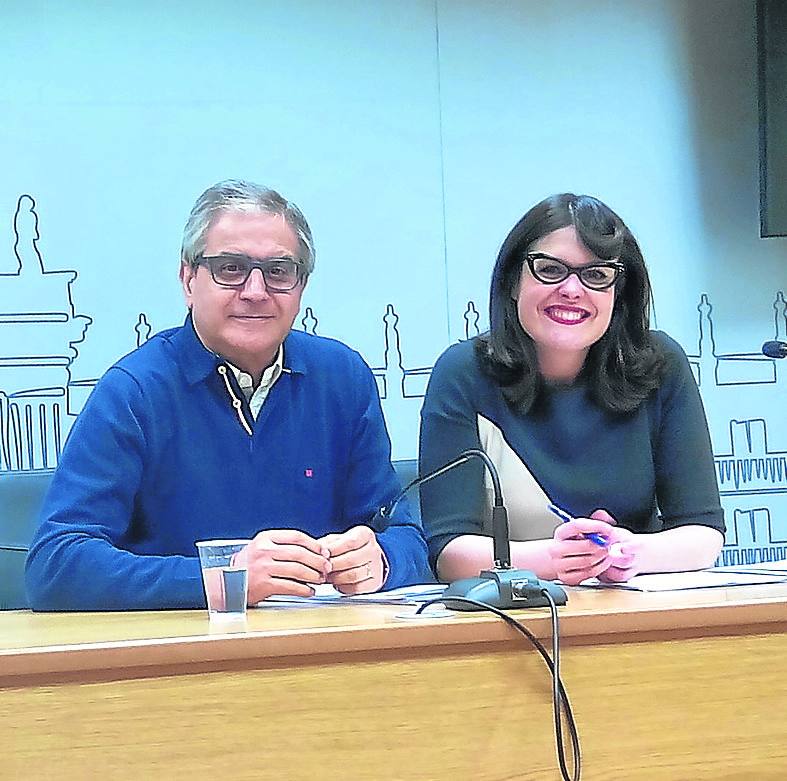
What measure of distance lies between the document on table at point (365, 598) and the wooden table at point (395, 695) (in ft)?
0.37

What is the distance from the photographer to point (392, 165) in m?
2.81

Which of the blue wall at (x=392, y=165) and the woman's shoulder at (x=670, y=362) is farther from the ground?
the blue wall at (x=392, y=165)

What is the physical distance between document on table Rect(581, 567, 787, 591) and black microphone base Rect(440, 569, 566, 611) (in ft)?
0.78

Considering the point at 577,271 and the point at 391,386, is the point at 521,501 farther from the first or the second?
the point at 391,386

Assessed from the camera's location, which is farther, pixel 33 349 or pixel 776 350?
pixel 33 349

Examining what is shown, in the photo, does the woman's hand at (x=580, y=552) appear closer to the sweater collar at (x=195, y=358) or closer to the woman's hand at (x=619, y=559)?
the woman's hand at (x=619, y=559)

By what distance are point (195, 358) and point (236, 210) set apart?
9.0 inches

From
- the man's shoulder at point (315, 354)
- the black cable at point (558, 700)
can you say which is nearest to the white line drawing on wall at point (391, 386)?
the man's shoulder at point (315, 354)

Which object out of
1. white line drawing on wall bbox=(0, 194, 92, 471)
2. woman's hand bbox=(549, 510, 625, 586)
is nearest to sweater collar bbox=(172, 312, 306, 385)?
woman's hand bbox=(549, 510, 625, 586)

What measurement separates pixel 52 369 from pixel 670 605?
1773mm

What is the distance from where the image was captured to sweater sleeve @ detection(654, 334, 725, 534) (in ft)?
6.11

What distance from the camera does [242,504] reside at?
1745 mm

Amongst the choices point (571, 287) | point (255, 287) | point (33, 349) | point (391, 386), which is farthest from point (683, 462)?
point (33, 349)

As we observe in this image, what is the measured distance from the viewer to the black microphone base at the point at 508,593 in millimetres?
1218
